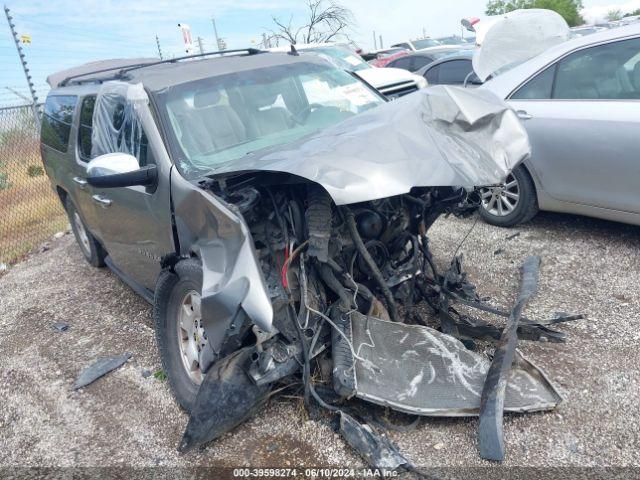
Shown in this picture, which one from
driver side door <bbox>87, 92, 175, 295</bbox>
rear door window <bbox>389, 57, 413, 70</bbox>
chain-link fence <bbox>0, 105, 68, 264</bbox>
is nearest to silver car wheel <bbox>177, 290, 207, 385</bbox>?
driver side door <bbox>87, 92, 175, 295</bbox>

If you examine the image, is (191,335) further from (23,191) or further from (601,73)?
(23,191)

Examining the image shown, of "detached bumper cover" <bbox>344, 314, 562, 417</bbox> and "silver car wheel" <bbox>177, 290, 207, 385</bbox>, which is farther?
"silver car wheel" <bbox>177, 290, 207, 385</bbox>

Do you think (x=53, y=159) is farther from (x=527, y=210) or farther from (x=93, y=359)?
(x=527, y=210)

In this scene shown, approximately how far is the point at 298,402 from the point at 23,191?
8.70 metres

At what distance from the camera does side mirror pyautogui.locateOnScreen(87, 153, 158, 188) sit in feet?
9.35

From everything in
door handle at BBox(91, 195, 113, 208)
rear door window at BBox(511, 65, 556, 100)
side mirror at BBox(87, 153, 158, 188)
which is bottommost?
door handle at BBox(91, 195, 113, 208)

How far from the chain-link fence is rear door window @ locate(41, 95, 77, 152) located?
2.46 meters

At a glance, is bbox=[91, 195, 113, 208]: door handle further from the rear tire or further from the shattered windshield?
the rear tire

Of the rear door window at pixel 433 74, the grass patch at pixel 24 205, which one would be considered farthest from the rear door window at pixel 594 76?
the grass patch at pixel 24 205

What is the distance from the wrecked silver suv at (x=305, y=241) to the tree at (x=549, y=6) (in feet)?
120

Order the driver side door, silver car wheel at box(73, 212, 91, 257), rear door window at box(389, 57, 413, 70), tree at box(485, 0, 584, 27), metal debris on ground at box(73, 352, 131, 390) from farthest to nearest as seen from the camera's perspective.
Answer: tree at box(485, 0, 584, 27) → rear door window at box(389, 57, 413, 70) → silver car wheel at box(73, 212, 91, 257) → metal debris on ground at box(73, 352, 131, 390) → the driver side door

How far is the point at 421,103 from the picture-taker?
2.99 meters

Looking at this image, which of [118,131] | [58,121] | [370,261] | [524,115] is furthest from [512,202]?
[58,121]

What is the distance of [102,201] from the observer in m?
3.80
